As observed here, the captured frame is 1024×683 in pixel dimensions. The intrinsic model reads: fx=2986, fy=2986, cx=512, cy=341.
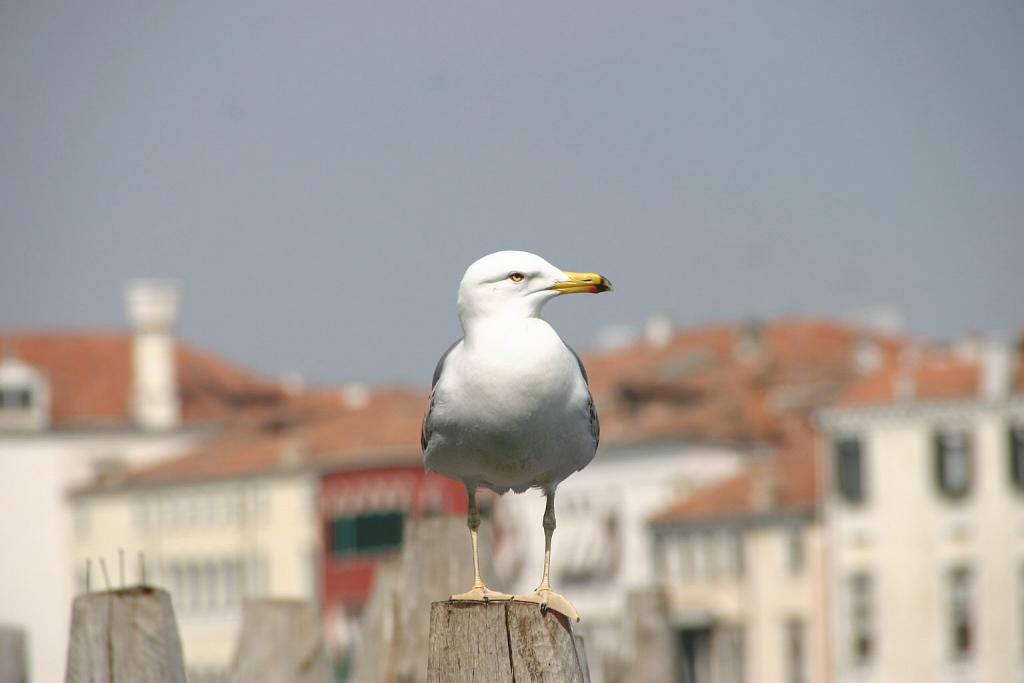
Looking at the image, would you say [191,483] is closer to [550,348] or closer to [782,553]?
[782,553]

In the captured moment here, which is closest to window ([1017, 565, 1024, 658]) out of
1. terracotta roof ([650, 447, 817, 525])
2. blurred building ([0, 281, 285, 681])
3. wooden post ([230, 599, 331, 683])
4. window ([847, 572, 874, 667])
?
window ([847, 572, 874, 667])

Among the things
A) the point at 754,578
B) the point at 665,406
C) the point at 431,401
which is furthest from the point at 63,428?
the point at 431,401

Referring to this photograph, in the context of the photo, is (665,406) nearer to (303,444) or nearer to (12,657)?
(303,444)

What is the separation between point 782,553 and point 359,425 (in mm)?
24889

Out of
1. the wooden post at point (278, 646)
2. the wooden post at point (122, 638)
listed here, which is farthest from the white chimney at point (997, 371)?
the wooden post at point (122, 638)

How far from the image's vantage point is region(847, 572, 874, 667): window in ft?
230

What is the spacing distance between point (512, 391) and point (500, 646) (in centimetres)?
88

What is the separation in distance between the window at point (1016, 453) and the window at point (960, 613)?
7.98 ft

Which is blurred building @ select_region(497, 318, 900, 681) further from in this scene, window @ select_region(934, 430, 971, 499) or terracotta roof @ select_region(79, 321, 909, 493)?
window @ select_region(934, 430, 971, 499)

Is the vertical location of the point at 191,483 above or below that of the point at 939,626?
above

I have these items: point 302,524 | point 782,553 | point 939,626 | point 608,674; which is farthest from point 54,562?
point 608,674

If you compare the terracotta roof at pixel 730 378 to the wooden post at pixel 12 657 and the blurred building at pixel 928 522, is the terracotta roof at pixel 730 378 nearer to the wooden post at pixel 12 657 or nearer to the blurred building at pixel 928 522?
the blurred building at pixel 928 522

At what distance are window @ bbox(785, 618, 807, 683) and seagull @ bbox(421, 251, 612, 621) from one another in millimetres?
64417

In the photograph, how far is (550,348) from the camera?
9.02 m
